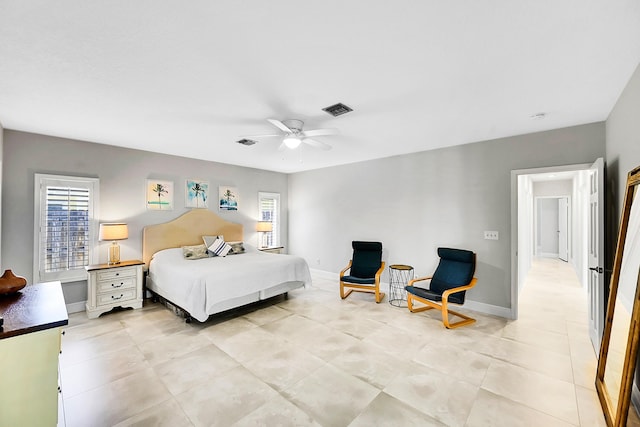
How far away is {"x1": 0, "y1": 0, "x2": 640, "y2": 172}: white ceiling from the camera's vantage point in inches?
62.7

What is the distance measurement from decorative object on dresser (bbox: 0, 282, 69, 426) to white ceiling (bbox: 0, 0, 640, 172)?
1.76 meters

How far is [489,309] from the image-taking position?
4.11 metres

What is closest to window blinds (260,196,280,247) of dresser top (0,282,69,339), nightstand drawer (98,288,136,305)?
nightstand drawer (98,288,136,305)

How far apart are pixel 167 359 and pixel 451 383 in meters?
2.76

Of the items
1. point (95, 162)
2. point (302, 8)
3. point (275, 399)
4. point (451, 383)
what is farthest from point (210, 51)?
point (95, 162)

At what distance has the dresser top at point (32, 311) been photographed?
4.63 ft

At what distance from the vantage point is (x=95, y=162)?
4305 mm

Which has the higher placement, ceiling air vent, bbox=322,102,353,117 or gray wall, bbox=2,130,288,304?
ceiling air vent, bbox=322,102,353,117

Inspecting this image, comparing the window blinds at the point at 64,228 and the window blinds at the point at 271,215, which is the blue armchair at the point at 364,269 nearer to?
the window blinds at the point at 271,215

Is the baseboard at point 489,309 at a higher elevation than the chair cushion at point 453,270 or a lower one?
lower

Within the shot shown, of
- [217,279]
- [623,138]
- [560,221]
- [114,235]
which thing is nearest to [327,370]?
[217,279]

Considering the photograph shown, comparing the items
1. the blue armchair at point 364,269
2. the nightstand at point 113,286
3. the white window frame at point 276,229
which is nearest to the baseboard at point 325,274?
the blue armchair at point 364,269

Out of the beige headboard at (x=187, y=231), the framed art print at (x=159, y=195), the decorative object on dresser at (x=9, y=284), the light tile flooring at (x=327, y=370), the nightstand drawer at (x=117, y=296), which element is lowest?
the light tile flooring at (x=327, y=370)

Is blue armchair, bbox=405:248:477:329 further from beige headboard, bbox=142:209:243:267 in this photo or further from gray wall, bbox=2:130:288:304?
gray wall, bbox=2:130:288:304
